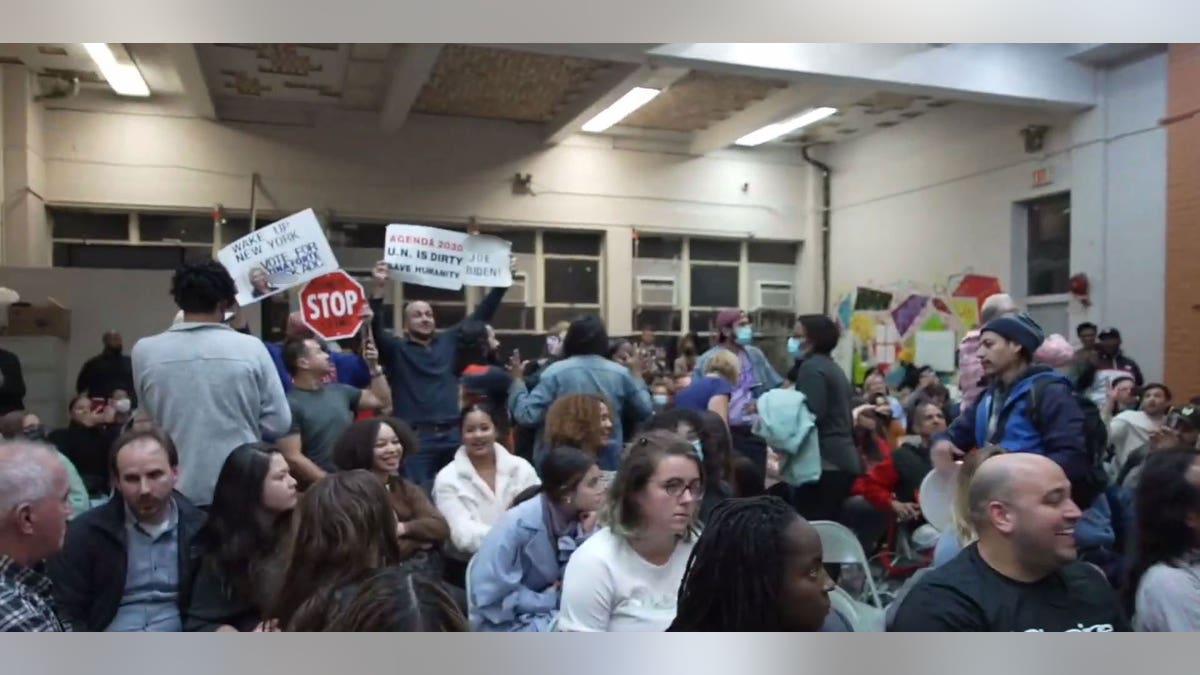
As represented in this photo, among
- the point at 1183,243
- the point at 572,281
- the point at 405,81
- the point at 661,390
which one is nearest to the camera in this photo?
the point at 1183,243

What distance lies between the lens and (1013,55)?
6.04 metres

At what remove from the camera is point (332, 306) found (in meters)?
4.23

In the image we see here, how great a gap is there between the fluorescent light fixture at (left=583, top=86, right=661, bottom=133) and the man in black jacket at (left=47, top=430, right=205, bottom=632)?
4.89 metres

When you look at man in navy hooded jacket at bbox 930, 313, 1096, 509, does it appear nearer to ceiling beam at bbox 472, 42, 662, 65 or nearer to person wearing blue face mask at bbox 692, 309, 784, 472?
person wearing blue face mask at bbox 692, 309, 784, 472

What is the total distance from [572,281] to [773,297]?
2069 millimetres

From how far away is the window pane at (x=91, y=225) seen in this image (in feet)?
18.4

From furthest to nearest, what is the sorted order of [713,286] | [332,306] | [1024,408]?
[713,286]
[332,306]
[1024,408]

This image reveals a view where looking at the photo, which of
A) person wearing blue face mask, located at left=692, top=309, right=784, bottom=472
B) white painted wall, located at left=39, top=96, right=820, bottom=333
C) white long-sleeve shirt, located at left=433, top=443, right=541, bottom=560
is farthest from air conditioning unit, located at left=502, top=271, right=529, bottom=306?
white long-sleeve shirt, located at left=433, top=443, right=541, bottom=560

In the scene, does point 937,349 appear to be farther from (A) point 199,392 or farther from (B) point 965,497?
(A) point 199,392

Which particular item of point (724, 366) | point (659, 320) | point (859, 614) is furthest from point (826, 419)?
point (659, 320)

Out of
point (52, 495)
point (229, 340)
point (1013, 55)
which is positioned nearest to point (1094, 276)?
point (1013, 55)

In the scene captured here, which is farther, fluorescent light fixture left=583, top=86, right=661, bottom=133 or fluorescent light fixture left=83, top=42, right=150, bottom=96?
fluorescent light fixture left=583, top=86, right=661, bottom=133

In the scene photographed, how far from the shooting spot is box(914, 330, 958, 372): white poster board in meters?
7.48

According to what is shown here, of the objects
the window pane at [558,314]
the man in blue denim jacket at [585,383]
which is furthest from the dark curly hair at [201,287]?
the window pane at [558,314]
